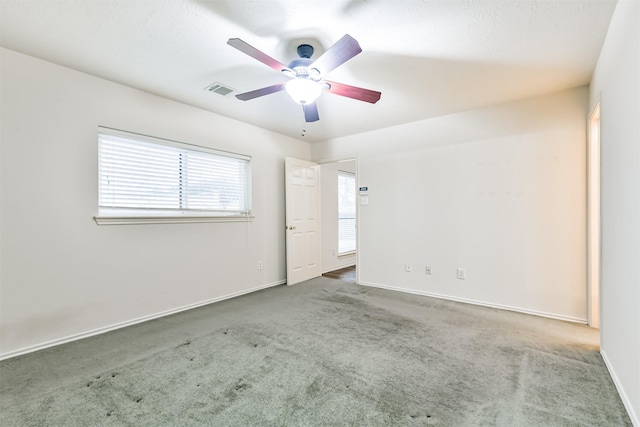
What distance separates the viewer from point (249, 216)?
13.7ft

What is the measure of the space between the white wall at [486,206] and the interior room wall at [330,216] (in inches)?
42.1

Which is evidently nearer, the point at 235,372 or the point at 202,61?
the point at 235,372

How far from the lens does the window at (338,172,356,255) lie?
20.5ft

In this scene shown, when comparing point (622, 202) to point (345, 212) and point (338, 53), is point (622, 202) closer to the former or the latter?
point (338, 53)

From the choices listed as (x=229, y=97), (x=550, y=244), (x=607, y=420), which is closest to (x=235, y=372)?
(x=607, y=420)

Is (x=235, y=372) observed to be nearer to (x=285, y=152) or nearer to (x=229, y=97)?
(x=229, y=97)

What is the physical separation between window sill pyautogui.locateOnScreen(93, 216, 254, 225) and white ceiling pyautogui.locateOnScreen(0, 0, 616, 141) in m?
1.36

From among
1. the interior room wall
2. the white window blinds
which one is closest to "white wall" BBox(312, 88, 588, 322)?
the interior room wall

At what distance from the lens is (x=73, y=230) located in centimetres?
262

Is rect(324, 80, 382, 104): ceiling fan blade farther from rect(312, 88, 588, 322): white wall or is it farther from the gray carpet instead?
the gray carpet

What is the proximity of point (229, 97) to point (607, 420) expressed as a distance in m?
3.91

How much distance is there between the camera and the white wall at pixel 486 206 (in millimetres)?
3076

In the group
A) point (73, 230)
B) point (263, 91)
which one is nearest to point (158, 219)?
point (73, 230)

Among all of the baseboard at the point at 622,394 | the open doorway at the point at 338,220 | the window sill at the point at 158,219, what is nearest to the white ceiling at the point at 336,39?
the window sill at the point at 158,219
